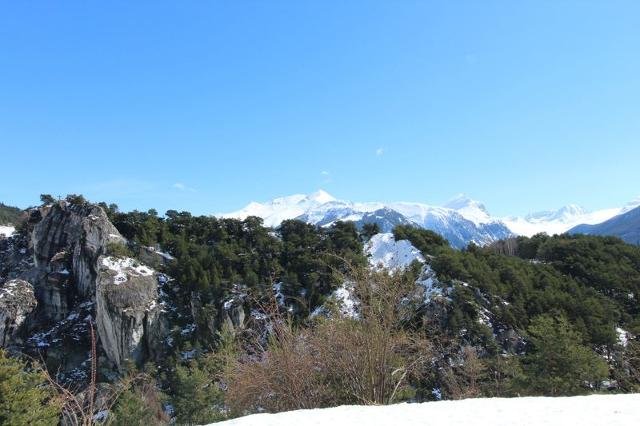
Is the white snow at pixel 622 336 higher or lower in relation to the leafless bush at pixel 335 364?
lower

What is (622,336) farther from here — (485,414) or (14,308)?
(14,308)

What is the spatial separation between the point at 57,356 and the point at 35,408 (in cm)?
2591

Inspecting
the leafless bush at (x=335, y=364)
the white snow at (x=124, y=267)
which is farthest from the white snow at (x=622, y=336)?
the white snow at (x=124, y=267)

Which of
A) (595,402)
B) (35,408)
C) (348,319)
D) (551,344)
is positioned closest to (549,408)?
(595,402)

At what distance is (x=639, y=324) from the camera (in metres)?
35.8

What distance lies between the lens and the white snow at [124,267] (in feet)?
135

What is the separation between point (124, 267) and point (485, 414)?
41654 mm

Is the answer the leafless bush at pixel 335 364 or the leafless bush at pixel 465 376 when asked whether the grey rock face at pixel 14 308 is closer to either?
the leafless bush at pixel 335 364

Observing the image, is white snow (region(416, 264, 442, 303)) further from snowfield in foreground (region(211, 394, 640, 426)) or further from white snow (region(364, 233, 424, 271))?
snowfield in foreground (region(211, 394, 640, 426))

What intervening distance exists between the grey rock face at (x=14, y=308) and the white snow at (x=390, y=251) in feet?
116

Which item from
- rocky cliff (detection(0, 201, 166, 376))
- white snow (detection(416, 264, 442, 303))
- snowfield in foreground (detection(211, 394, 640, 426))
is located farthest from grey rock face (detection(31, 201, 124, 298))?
snowfield in foreground (detection(211, 394, 640, 426))

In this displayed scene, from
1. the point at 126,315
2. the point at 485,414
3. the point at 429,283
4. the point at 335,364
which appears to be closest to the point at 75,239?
the point at 126,315

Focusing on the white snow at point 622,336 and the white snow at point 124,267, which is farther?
the white snow at point 124,267

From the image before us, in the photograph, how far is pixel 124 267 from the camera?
140 ft
